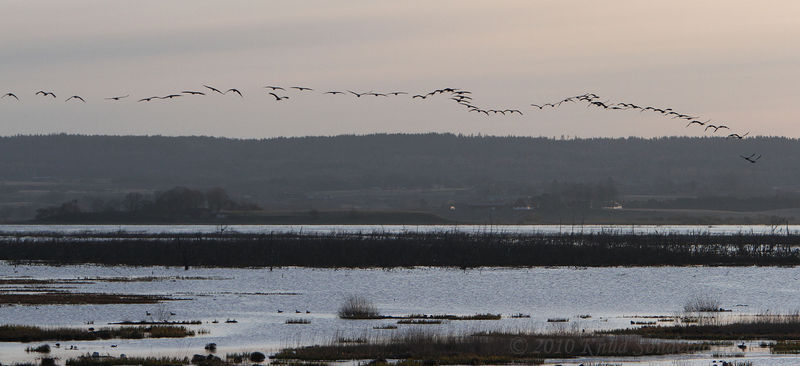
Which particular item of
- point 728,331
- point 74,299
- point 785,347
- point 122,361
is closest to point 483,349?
point 785,347

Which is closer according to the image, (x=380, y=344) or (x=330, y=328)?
(x=380, y=344)

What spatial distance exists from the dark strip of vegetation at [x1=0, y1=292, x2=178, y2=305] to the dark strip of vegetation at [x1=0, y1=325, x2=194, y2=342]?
34.5 ft

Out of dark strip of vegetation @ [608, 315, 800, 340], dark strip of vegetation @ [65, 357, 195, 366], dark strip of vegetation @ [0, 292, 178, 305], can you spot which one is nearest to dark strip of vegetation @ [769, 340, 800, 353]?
dark strip of vegetation @ [608, 315, 800, 340]

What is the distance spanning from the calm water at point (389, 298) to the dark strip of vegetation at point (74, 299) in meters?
1.50

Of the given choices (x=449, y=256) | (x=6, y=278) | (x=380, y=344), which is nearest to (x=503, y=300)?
(x=380, y=344)

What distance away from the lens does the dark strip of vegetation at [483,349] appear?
108 ft

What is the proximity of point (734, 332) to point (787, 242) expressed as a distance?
241 ft

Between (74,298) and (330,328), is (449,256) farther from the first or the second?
(330,328)

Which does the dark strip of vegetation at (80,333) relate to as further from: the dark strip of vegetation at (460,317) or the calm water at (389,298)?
the dark strip of vegetation at (460,317)

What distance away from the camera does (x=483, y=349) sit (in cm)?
3428

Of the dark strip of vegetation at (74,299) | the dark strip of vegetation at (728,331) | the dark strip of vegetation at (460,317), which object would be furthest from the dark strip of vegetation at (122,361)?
the dark strip of vegetation at (74,299)

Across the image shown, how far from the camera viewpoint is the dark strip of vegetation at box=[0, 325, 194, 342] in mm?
36219

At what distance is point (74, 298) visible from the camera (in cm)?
5153

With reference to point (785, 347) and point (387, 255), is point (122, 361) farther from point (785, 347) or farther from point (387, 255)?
point (387, 255)
